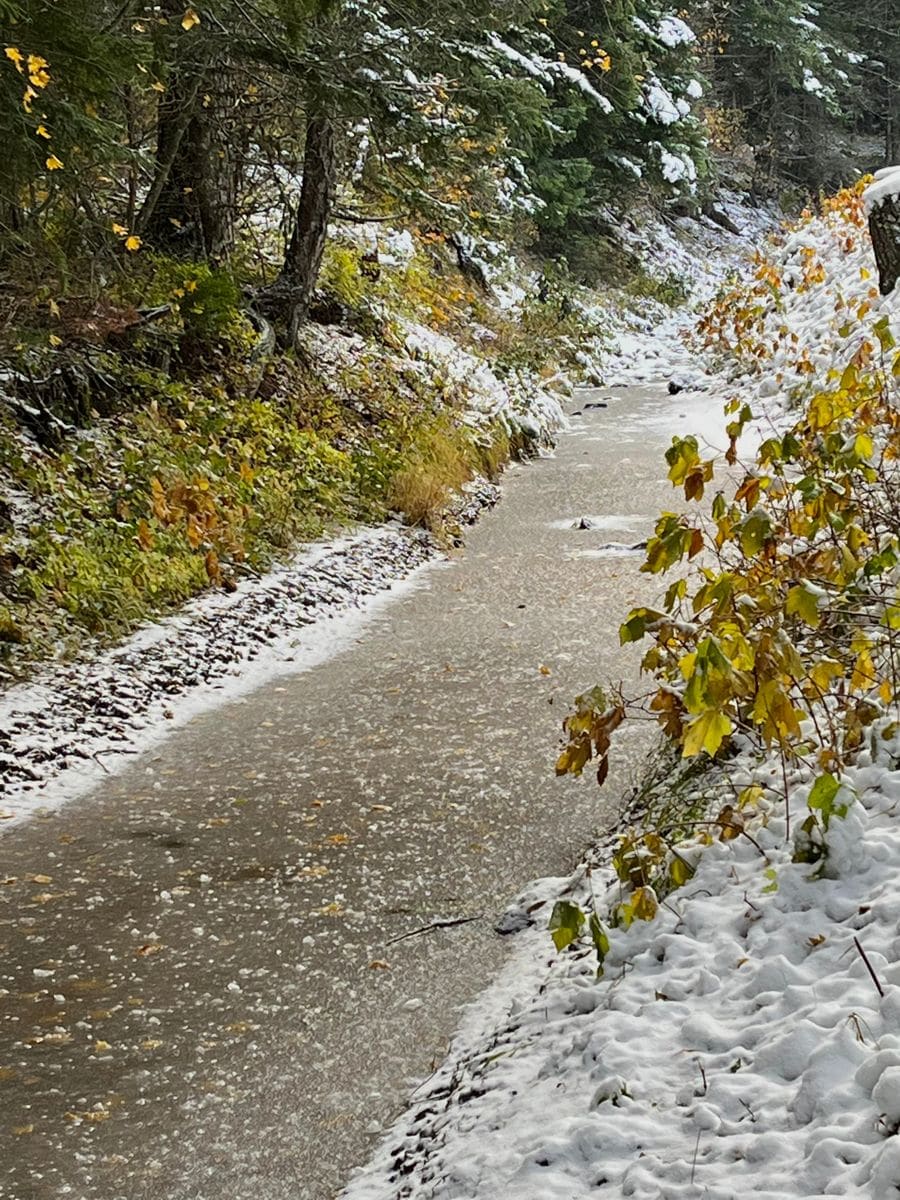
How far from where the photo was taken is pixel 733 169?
31.3m

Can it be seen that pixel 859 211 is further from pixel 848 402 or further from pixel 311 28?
pixel 848 402

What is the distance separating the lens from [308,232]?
984 centimetres

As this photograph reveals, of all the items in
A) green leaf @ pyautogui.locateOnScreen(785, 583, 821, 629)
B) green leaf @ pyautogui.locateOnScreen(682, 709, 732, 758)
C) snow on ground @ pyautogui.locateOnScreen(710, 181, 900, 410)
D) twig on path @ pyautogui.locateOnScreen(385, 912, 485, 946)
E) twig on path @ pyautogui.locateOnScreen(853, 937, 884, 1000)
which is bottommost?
twig on path @ pyautogui.locateOnScreen(385, 912, 485, 946)

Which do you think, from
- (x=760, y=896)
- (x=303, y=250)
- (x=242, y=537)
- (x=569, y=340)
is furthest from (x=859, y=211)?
(x=760, y=896)

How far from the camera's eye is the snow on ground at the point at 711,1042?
1.88 m

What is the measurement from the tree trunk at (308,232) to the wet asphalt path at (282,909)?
4.73 meters

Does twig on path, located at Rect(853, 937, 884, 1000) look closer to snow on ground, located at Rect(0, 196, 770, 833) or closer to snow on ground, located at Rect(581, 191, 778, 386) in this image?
snow on ground, located at Rect(0, 196, 770, 833)

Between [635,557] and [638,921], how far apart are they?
5.51m

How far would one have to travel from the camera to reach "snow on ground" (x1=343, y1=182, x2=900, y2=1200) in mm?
1876

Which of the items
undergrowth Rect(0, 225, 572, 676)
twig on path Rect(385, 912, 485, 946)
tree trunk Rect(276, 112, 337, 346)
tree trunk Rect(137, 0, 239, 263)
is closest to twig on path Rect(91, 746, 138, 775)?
undergrowth Rect(0, 225, 572, 676)

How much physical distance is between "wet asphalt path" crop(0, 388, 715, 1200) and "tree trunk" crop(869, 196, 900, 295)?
536cm

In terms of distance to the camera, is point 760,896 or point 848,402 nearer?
point 760,896

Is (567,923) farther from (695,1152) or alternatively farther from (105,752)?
(105,752)

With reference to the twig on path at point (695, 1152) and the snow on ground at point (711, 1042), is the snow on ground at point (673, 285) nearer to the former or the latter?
the snow on ground at point (711, 1042)
